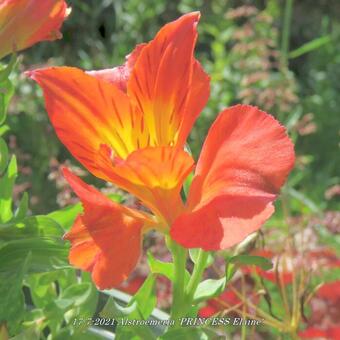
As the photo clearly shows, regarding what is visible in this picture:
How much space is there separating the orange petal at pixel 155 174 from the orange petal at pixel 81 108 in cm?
2

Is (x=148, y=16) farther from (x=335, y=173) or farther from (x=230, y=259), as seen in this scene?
(x=230, y=259)

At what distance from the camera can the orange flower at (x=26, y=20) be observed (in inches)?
30.1

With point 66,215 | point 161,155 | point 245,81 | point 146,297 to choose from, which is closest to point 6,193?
point 66,215

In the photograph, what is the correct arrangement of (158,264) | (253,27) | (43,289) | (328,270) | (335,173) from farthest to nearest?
(335,173) < (253,27) < (328,270) < (43,289) < (158,264)

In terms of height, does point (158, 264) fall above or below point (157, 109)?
below

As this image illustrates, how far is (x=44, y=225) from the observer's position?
81 cm

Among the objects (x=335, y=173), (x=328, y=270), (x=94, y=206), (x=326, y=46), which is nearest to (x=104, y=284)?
(x=94, y=206)

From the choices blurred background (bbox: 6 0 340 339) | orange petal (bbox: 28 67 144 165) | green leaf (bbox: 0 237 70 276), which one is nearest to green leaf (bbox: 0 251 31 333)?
green leaf (bbox: 0 237 70 276)

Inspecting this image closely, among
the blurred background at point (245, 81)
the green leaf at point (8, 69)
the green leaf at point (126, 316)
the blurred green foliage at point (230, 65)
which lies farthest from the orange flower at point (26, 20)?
the blurred green foliage at point (230, 65)

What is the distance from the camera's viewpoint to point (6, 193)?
2.84 ft

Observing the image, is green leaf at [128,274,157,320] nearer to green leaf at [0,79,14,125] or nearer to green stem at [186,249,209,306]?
green stem at [186,249,209,306]

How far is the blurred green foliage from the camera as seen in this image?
8.03ft

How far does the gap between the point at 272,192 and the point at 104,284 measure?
13cm

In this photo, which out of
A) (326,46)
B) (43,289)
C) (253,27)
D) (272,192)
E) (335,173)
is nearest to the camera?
(272,192)
